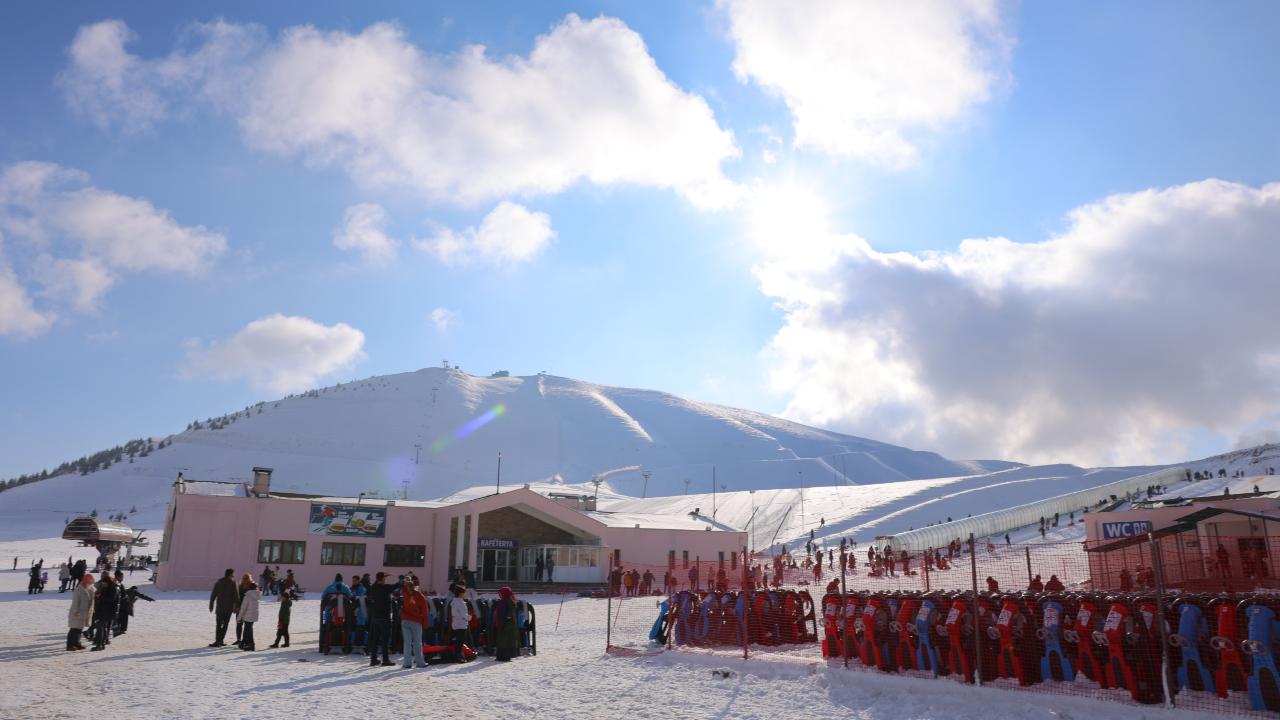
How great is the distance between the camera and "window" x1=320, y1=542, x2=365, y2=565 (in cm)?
4142

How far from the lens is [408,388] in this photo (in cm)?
18688

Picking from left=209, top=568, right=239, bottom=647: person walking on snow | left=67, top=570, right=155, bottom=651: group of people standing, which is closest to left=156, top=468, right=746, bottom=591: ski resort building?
left=209, top=568, right=239, bottom=647: person walking on snow

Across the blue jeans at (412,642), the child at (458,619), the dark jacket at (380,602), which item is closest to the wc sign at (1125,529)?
the child at (458,619)

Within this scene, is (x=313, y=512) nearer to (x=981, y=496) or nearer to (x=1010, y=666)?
(x=1010, y=666)

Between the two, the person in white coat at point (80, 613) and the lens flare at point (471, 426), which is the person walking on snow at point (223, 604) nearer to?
the person in white coat at point (80, 613)

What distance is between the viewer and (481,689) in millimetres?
12438

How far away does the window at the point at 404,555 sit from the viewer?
42.6 meters

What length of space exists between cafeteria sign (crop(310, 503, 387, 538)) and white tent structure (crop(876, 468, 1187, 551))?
26322 millimetres

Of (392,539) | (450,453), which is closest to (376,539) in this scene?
(392,539)

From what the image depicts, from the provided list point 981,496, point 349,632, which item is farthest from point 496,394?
point 349,632

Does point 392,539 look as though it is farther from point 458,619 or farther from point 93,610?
point 458,619

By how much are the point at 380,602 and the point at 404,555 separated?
29.0 meters

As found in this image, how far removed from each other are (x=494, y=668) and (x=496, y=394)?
182 meters

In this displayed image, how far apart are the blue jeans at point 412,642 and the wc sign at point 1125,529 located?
77.8 feet
